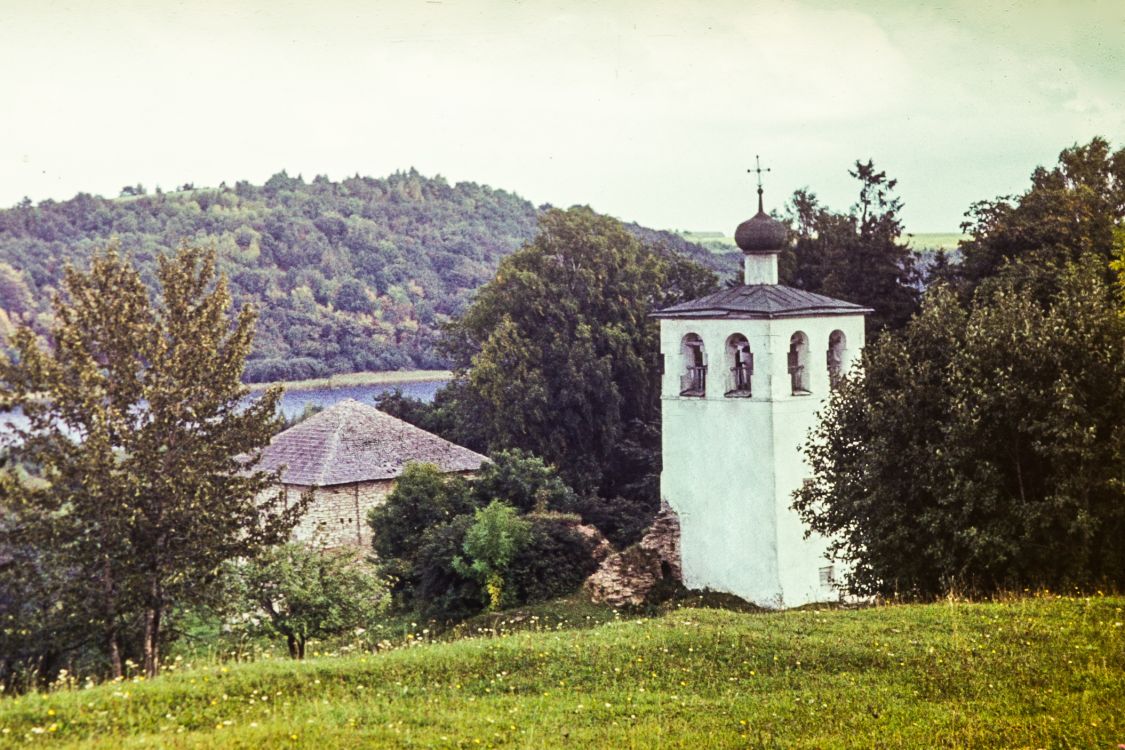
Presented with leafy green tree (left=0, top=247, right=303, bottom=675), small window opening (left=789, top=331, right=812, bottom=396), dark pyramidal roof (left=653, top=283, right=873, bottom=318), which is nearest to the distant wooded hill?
leafy green tree (left=0, top=247, right=303, bottom=675)

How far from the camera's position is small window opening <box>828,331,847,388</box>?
80.3 feet

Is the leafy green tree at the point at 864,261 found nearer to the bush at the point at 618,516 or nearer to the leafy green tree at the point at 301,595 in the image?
the bush at the point at 618,516

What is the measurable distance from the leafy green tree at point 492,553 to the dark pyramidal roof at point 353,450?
5.53 meters

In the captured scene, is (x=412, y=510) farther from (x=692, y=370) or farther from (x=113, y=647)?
(x=113, y=647)

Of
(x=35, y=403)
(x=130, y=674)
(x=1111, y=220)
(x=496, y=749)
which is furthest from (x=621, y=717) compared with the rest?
(x=1111, y=220)

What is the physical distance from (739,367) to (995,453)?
7.90m

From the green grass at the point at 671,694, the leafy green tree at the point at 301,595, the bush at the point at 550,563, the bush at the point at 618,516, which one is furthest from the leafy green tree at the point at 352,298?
the green grass at the point at 671,694

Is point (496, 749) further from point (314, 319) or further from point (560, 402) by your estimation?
point (314, 319)

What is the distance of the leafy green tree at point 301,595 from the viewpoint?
17.6m

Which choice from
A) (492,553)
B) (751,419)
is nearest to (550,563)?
(492,553)

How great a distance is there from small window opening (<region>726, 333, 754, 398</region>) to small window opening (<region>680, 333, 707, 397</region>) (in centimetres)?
65

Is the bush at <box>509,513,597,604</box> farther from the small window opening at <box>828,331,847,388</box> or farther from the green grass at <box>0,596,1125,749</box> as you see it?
the green grass at <box>0,596,1125,749</box>

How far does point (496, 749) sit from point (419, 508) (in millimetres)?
18539

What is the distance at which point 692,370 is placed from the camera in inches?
984
